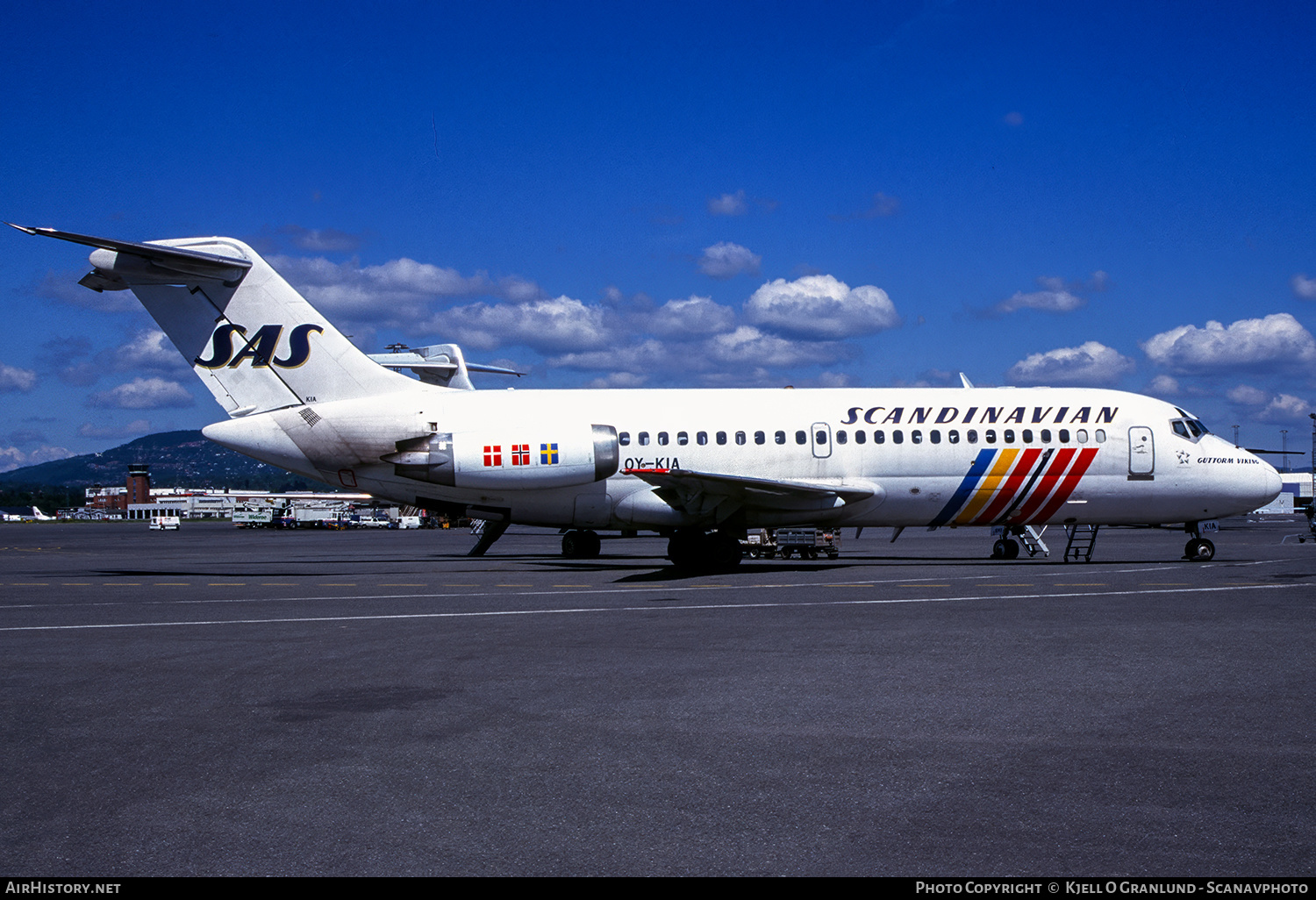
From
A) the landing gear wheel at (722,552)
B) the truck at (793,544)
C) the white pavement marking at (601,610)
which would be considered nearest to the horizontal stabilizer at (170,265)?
the white pavement marking at (601,610)

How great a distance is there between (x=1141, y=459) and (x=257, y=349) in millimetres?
21316

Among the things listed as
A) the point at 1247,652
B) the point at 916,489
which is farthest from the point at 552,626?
the point at 916,489

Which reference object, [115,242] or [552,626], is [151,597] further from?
[552,626]

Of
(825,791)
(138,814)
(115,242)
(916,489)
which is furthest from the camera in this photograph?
(916,489)

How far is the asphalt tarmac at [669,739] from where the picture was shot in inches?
199

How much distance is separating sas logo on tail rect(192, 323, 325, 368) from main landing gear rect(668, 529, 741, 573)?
9.94m

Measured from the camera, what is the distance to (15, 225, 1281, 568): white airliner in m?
24.5

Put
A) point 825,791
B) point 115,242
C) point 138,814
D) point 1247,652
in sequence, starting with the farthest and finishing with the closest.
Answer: point 115,242 < point 1247,652 < point 825,791 < point 138,814

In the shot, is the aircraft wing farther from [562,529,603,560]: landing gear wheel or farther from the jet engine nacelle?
[562,529,603,560]: landing gear wheel

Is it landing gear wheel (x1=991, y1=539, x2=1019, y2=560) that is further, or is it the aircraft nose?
landing gear wheel (x1=991, y1=539, x2=1019, y2=560)

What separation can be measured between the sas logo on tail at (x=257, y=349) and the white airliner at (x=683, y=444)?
0.13 ft

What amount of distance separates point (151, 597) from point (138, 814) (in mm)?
14845

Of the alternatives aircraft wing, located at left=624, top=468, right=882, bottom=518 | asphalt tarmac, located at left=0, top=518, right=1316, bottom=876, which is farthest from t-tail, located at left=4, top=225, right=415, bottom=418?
asphalt tarmac, located at left=0, top=518, right=1316, bottom=876

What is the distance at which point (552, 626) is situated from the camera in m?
14.0
